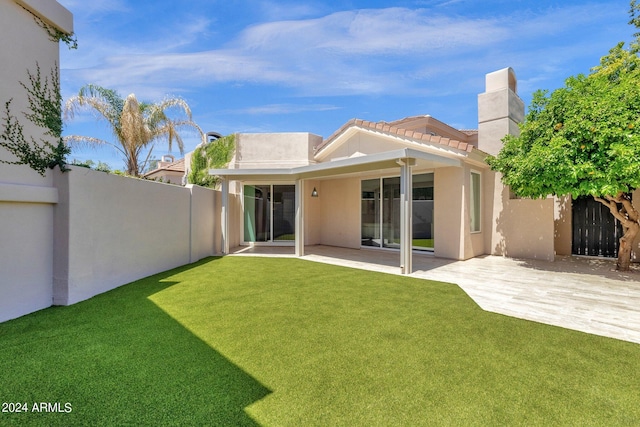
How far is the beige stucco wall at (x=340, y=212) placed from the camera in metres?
14.2

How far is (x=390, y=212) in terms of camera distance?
12.9 meters

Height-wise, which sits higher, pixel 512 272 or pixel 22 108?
pixel 22 108

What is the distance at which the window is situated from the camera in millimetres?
11519

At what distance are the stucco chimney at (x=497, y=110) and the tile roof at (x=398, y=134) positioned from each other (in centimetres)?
133

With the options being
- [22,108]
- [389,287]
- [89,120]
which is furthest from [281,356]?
[89,120]

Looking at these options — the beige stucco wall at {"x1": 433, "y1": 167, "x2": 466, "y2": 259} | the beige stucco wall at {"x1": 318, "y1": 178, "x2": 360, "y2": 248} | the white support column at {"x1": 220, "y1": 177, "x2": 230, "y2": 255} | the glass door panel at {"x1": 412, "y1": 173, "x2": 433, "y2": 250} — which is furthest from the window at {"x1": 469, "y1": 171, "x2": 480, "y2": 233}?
the white support column at {"x1": 220, "y1": 177, "x2": 230, "y2": 255}

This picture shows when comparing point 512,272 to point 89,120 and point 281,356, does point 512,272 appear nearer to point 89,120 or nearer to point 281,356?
point 281,356

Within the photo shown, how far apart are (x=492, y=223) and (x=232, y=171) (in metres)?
11.0

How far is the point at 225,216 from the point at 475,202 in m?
10.5

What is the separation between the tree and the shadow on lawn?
8.94 metres

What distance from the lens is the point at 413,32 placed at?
1198cm

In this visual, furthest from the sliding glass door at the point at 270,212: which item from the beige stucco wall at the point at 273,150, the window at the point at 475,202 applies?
the window at the point at 475,202

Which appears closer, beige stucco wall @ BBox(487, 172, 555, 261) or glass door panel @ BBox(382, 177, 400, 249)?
beige stucco wall @ BBox(487, 172, 555, 261)

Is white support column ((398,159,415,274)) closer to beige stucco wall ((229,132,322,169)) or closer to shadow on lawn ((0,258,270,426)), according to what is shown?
shadow on lawn ((0,258,270,426))
